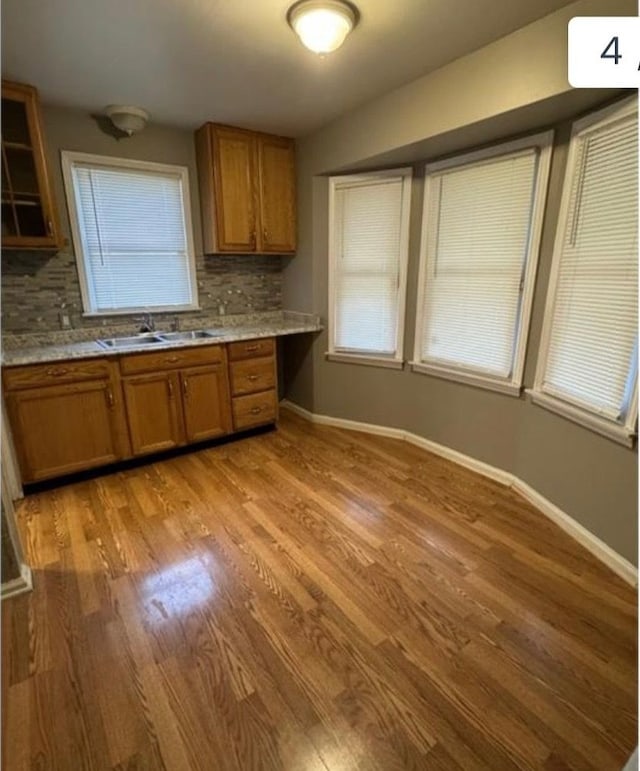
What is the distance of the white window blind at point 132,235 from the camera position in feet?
9.57

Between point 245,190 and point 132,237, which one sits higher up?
point 245,190

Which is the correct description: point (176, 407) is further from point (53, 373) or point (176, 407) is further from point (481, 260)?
point (481, 260)

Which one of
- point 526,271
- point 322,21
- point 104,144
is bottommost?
point 526,271

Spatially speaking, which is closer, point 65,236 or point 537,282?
point 537,282

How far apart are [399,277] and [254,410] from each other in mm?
1567

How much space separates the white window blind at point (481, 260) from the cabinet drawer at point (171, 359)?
158 cm

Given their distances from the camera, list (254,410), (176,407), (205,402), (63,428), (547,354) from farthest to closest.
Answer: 1. (254,410)
2. (205,402)
3. (176,407)
4. (63,428)
5. (547,354)

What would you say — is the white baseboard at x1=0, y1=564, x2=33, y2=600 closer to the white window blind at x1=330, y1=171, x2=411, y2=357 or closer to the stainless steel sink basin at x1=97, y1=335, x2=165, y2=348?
the stainless steel sink basin at x1=97, y1=335, x2=165, y2=348

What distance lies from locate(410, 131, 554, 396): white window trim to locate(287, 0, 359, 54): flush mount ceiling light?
1.12 metres

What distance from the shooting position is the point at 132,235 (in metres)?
3.11

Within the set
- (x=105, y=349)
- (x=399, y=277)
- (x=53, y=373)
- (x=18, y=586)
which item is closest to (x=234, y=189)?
(x=399, y=277)

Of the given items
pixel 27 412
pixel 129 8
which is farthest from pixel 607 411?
pixel 27 412

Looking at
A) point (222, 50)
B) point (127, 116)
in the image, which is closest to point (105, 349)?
point (127, 116)

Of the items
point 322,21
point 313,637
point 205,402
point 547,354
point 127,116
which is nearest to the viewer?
point 313,637
